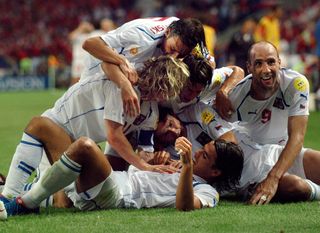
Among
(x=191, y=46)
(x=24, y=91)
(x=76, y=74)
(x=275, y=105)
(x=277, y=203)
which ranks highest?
(x=191, y=46)

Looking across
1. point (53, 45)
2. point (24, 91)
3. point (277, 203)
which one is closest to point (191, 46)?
point (277, 203)

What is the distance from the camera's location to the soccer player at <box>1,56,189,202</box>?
6.25m

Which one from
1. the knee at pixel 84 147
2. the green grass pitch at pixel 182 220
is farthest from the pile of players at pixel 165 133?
the green grass pitch at pixel 182 220

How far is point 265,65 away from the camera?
6.82 meters

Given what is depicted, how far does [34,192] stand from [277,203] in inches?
69.6

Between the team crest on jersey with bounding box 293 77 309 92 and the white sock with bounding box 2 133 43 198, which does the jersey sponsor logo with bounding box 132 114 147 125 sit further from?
the team crest on jersey with bounding box 293 77 309 92

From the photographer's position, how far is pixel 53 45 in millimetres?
32000

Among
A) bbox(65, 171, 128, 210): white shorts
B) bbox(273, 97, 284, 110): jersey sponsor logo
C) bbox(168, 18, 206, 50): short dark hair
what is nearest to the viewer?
Result: bbox(65, 171, 128, 210): white shorts

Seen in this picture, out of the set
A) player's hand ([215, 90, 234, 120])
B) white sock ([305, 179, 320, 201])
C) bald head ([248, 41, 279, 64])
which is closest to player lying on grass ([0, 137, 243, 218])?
white sock ([305, 179, 320, 201])

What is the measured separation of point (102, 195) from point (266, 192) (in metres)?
1.19

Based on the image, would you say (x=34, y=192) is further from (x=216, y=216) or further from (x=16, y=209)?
(x=216, y=216)

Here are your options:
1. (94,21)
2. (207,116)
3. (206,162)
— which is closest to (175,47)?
(207,116)

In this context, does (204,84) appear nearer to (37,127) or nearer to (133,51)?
(133,51)

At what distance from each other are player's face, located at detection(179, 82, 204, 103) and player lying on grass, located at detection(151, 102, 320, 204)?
0.25m
